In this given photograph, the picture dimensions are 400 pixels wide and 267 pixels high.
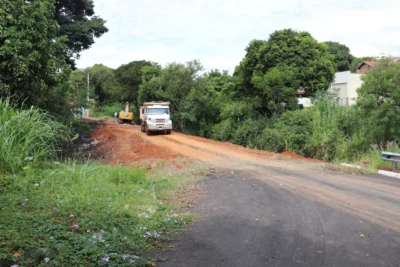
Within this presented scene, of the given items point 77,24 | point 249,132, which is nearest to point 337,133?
point 249,132

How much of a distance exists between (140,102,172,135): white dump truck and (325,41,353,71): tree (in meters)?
45.4

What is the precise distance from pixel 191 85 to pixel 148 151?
15.5 m

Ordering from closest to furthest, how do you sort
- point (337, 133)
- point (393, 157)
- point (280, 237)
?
point (280, 237), point (393, 157), point (337, 133)

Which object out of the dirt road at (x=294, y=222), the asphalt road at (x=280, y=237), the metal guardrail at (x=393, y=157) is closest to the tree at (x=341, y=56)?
the metal guardrail at (x=393, y=157)

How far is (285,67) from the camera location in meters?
21.8

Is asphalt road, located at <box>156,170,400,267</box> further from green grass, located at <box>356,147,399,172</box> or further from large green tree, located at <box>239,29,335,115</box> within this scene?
large green tree, located at <box>239,29,335,115</box>

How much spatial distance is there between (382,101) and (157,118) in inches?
709

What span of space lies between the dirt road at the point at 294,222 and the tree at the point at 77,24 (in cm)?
2150

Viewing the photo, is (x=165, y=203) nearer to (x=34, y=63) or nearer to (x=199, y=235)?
(x=199, y=235)

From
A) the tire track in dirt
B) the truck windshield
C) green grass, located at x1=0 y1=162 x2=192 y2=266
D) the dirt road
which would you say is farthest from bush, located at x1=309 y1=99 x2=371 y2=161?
the truck windshield

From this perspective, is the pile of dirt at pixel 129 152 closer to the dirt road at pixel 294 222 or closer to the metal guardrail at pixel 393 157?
A: the dirt road at pixel 294 222

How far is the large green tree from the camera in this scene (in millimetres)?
21500

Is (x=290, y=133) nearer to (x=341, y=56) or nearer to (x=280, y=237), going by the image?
(x=280, y=237)

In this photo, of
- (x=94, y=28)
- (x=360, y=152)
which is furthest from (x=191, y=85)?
(x=360, y=152)
